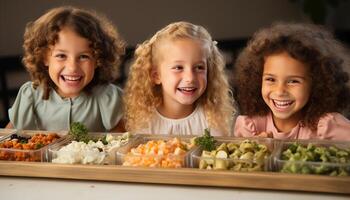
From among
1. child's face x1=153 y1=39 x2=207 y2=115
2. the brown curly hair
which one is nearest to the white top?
child's face x1=153 y1=39 x2=207 y2=115

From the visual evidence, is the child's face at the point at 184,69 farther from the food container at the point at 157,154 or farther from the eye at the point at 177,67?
the food container at the point at 157,154

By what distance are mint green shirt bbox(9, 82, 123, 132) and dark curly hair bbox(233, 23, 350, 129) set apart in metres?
0.47

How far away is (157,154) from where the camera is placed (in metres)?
1.37

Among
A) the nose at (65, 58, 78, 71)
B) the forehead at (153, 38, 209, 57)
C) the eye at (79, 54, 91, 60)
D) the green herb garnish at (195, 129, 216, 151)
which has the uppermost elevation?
the forehead at (153, 38, 209, 57)

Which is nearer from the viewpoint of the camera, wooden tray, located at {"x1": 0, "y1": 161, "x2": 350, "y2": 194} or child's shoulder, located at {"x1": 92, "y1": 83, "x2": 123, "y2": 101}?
wooden tray, located at {"x1": 0, "y1": 161, "x2": 350, "y2": 194}

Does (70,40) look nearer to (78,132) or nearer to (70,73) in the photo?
(70,73)

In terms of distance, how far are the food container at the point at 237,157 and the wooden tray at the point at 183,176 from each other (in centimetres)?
5

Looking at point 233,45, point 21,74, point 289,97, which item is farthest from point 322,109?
point 21,74

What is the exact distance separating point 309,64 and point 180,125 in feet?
1.58

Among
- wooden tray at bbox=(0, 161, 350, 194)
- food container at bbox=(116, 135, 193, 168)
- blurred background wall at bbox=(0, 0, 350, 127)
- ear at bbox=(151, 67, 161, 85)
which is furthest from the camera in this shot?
blurred background wall at bbox=(0, 0, 350, 127)

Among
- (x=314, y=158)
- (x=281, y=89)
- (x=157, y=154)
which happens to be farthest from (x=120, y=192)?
(x=281, y=89)

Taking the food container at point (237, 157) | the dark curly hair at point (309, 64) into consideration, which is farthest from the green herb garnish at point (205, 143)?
the dark curly hair at point (309, 64)

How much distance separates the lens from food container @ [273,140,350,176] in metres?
1.24

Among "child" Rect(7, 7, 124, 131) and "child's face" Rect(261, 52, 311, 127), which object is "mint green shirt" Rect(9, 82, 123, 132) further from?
"child's face" Rect(261, 52, 311, 127)
